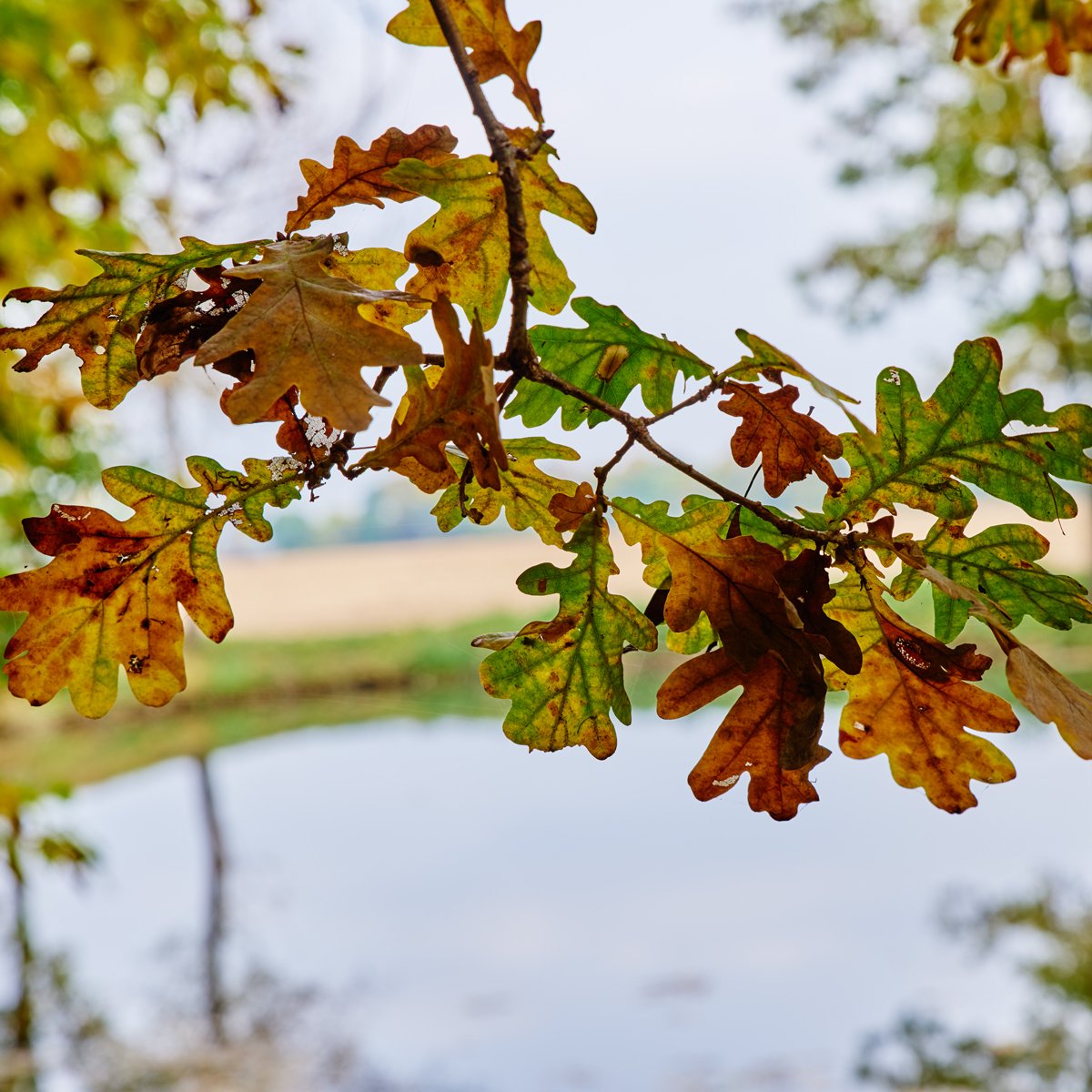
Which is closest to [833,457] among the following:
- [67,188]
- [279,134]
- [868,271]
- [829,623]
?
[829,623]

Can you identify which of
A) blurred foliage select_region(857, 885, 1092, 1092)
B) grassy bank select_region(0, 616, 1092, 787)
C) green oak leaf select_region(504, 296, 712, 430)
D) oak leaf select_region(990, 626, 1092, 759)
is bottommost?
blurred foliage select_region(857, 885, 1092, 1092)

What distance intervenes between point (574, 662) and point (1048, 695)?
5.6 inches

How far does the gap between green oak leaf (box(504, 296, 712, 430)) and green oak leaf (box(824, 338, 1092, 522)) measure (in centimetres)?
7

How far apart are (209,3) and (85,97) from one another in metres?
0.28

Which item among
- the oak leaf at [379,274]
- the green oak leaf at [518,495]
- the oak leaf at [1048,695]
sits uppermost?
the oak leaf at [379,274]

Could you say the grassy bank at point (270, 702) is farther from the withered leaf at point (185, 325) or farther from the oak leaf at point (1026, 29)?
the withered leaf at point (185, 325)

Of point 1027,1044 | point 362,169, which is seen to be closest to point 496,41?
point 362,169

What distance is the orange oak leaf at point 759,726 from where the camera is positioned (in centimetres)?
32

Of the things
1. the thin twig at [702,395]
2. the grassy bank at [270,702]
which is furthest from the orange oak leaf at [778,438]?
the grassy bank at [270,702]

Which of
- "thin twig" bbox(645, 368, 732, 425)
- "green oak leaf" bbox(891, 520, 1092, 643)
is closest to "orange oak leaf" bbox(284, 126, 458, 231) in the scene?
"thin twig" bbox(645, 368, 732, 425)

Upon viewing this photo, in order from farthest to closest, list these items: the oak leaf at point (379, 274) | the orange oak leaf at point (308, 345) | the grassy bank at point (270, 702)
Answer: the grassy bank at point (270, 702) → the oak leaf at point (379, 274) → the orange oak leaf at point (308, 345)

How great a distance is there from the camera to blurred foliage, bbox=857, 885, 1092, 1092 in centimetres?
290

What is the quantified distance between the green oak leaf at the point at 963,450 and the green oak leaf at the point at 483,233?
125mm

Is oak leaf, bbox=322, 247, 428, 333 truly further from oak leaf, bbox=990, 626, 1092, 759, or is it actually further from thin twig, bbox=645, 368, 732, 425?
oak leaf, bbox=990, 626, 1092, 759
